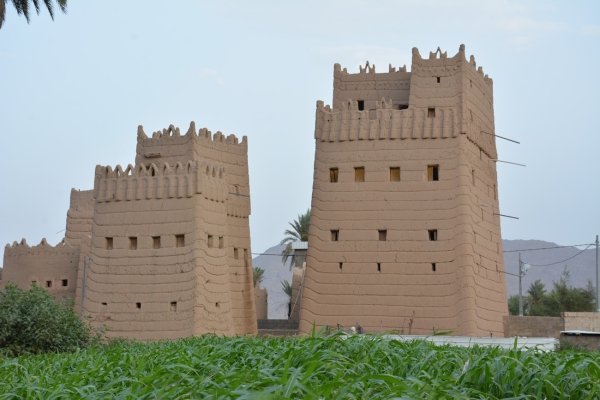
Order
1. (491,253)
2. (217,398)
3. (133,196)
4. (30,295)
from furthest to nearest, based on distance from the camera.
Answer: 1. (491,253)
2. (133,196)
3. (30,295)
4. (217,398)

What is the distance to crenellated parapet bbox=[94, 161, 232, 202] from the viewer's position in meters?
23.4

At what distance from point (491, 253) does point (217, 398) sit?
1977 cm

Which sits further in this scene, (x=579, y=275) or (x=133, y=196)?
(x=579, y=275)

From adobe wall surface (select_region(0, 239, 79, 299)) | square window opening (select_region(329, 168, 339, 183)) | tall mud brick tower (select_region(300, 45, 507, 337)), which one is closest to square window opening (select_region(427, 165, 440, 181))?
tall mud brick tower (select_region(300, 45, 507, 337))

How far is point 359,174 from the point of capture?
24.8 meters

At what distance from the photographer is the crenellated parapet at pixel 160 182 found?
2342cm

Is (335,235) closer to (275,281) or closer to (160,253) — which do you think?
(160,253)

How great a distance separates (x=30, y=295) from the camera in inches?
738

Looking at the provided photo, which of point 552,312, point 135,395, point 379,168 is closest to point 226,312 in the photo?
point 379,168

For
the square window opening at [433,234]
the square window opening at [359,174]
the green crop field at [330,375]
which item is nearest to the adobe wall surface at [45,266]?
the square window opening at [359,174]

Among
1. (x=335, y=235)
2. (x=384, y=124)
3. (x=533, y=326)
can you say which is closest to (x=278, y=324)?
(x=335, y=235)

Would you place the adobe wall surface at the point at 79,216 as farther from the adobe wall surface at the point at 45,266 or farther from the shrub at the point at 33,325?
the shrub at the point at 33,325

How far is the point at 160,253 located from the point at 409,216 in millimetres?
6527

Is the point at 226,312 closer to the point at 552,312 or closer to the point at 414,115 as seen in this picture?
the point at 414,115
